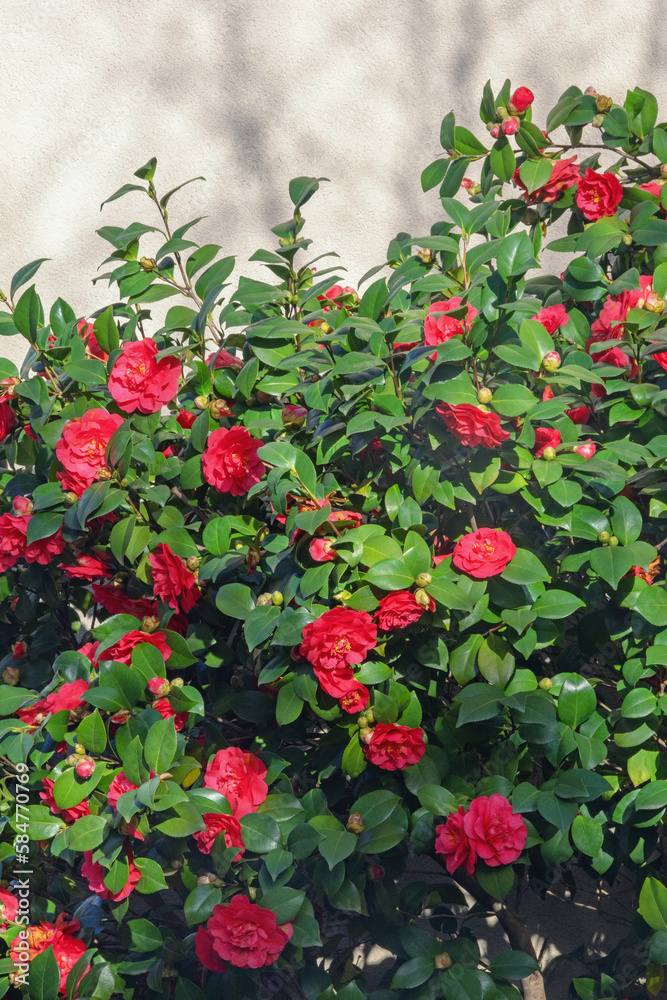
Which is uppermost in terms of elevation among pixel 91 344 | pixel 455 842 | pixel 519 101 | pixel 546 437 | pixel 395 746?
pixel 519 101

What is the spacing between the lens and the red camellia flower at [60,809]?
1.12 m

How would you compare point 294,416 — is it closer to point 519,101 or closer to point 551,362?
point 551,362

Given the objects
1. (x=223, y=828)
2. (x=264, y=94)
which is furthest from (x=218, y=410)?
(x=264, y=94)

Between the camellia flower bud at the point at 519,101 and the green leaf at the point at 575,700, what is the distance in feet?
3.12

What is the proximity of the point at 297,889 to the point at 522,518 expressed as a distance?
1.89 feet

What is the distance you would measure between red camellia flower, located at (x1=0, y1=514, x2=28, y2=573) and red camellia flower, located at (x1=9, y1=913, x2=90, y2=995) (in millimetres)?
531

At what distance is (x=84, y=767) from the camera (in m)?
1.10

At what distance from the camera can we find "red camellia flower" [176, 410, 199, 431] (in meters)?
1.32

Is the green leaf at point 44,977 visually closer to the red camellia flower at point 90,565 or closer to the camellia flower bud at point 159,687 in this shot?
the camellia flower bud at point 159,687

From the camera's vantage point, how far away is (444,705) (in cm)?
120

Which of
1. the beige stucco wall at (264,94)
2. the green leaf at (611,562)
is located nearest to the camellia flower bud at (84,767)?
the green leaf at (611,562)

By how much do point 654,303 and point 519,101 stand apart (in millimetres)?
486

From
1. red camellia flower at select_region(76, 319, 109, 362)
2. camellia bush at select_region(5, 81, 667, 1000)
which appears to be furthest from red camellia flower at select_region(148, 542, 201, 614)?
red camellia flower at select_region(76, 319, 109, 362)

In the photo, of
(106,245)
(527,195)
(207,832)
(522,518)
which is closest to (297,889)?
(207,832)
